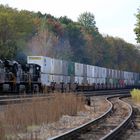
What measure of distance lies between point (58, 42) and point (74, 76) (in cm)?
3190

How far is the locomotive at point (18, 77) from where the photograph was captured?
37.8 m

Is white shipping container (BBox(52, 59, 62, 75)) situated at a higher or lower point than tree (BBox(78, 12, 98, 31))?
lower

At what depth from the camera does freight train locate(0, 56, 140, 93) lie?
3894 cm

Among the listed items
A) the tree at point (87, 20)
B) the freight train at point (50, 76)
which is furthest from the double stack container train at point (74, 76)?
the tree at point (87, 20)

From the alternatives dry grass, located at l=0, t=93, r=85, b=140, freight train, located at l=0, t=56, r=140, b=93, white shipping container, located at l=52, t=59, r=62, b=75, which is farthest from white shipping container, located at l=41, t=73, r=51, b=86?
dry grass, located at l=0, t=93, r=85, b=140

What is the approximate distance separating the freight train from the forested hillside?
561 centimetres

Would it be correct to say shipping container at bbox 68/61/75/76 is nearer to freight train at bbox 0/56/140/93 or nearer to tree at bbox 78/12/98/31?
freight train at bbox 0/56/140/93

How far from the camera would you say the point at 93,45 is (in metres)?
116

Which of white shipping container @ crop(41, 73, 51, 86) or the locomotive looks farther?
white shipping container @ crop(41, 73, 51, 86)

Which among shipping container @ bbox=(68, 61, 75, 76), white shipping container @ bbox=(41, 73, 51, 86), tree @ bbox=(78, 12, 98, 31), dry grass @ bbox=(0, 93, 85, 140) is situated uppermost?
tree @ bbox=(78, 12, 98, 31)

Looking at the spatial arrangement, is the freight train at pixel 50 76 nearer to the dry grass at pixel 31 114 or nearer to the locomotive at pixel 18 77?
the locomotive at pixel 18 77

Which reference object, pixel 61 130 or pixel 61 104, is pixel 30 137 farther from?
pixel 61 104

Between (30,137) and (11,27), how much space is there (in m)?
58.0

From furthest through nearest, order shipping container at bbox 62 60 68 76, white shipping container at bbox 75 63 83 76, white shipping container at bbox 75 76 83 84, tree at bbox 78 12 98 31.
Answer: tree at bbox 78 12 98 31, white shipping container at bbox 75 63 83 76, white shipping container at bbox 75 76 83 84, shipping container at bbox 62 60 68 76
